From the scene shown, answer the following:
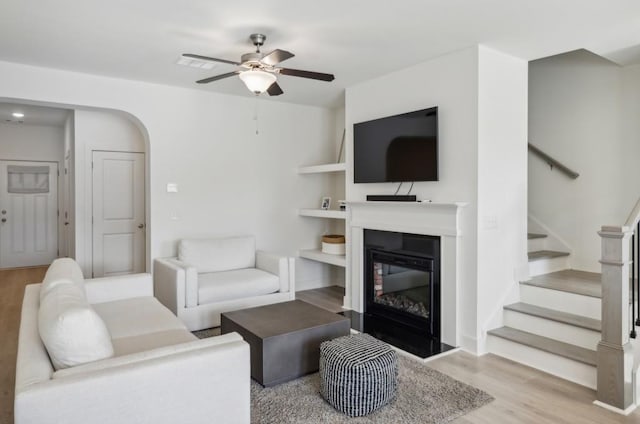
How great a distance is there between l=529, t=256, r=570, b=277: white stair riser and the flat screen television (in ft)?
4.44

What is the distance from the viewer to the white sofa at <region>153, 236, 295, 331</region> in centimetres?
411

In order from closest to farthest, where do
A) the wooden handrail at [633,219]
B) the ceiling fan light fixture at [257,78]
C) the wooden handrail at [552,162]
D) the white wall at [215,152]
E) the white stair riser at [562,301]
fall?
the wooden handrail at [633,219] < the ceiling fan light fixture at [257,78] < the white stair riser at [562,301] < the white wall at [215,152] < the wooden handrail at [552,162]

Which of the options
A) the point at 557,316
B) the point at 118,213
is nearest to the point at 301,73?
the point at 557,316

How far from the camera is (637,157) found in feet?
13.5

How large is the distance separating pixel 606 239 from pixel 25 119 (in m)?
8.15

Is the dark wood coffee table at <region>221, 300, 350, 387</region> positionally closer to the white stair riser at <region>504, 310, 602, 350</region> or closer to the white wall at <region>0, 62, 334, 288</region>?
the white stair riser at <region>504, 310, 602, 350</region>

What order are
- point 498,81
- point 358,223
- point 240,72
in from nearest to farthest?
1. point 240,72
2. point 498,81
3. point 358,223

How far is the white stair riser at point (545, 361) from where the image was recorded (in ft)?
9.87

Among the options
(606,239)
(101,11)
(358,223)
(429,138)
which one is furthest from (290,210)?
(606,239)

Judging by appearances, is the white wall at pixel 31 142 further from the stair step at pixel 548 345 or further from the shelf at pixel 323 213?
the stair step at pixel 548 345

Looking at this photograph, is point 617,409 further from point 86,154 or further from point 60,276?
point 86,154

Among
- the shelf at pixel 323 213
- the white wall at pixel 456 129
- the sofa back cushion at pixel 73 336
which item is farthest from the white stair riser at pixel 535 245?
the sofa back cushion at pixel 73 336

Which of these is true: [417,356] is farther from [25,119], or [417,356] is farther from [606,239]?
[25,119]

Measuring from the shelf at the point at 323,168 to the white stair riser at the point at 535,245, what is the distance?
219 cm
